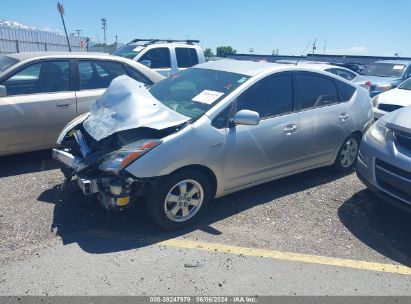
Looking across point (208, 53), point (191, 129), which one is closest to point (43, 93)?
point (191, 129)

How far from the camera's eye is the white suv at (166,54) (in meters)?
9.98

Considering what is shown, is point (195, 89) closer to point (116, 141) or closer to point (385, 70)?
point (116, 141)

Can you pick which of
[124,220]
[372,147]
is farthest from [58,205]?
[372,147]

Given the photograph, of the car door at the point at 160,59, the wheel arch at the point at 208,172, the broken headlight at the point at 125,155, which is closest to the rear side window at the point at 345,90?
the wheel arch at the point at 208,172

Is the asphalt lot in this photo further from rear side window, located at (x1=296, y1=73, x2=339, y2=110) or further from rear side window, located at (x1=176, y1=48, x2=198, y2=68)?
rear side window, located at (x1=176, y1=48, x2=198, y2=68)

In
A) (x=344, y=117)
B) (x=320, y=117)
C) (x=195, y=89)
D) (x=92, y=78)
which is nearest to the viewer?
(x=195, y=89)

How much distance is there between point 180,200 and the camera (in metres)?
3.71

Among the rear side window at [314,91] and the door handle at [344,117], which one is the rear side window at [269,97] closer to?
the rear side window at [314,91]

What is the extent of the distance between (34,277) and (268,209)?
8.23 ft

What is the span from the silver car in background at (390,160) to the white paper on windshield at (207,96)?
5.82 ft

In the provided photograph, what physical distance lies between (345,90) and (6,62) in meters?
4.93

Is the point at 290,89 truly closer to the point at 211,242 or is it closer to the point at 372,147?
the point at 372,147

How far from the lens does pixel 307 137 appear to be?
460 cm

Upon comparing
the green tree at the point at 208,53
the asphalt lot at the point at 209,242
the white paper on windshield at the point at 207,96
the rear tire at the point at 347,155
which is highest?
the white paper on windshield at the point at 207,96
